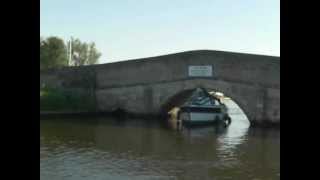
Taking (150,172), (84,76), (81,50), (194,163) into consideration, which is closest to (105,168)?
(150,172)

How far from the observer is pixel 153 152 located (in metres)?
12.6

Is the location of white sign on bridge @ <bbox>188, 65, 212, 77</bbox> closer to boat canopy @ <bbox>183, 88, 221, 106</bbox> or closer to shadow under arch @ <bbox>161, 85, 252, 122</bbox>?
shadow under arch @ <bbox>161, 85, 252, 122</bbox>

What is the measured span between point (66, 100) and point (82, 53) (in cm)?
1762

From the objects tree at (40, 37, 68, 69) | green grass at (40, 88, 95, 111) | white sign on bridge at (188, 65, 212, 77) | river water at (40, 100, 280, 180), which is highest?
tree at (40, 37, 68, 69)

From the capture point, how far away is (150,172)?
9.57 m

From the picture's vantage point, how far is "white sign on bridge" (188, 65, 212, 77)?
20.7 m

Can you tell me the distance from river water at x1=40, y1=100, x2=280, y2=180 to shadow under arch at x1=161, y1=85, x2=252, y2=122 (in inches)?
44.1

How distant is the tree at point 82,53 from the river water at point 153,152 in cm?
1954

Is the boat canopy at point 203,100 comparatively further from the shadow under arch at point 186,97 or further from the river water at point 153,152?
the river water at point 153,152

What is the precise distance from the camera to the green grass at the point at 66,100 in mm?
22112

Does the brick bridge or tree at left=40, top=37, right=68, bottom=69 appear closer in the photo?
the brick bridge

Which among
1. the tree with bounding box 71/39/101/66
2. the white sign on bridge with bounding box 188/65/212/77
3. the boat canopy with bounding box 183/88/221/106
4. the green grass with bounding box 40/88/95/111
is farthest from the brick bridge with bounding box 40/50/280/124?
the tree with bounding box 71/39/101/66
